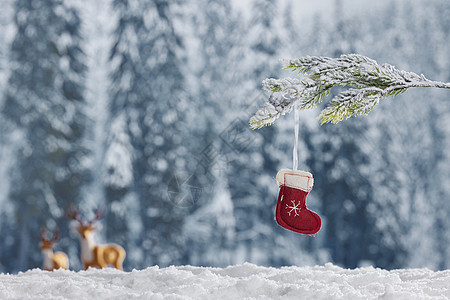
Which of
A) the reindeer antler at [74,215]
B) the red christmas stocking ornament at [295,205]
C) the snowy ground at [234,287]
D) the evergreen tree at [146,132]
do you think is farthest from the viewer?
the evergreen tree at [146,132]

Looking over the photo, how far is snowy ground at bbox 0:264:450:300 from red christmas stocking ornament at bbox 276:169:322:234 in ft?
0.94

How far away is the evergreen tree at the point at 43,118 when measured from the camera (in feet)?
33.2

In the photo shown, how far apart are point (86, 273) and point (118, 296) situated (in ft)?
3.95

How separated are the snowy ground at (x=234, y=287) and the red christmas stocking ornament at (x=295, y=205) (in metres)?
0.29

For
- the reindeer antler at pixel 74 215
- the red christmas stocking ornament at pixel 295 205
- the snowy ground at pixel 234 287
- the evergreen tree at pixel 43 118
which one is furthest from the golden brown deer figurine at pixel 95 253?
the evergreen tree at pixel 43 118

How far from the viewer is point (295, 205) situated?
329 cm

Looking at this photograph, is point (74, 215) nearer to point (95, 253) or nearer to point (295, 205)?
point (95, 253)

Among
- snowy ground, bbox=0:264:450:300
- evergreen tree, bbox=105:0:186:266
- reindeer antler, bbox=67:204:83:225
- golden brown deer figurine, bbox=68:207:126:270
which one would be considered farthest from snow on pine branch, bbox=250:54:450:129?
evergreen tree, bbox=105:0:186:266

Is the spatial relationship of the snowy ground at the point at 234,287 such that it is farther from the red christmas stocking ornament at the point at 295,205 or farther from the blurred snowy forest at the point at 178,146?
the blurred snowy forest at the point at 178,146

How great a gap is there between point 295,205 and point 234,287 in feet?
2.32

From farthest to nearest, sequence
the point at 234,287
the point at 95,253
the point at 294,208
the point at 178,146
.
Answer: the point at 178,146 → the point at 95,253 → the point at 294,208 → the point at 234,287

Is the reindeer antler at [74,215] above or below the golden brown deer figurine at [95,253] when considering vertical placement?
above

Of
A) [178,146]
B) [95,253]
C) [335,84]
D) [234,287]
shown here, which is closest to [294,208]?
[234,287]

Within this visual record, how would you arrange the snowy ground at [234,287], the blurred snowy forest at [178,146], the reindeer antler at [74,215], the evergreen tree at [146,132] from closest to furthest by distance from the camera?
the snowy ground at [234,287]
the reindeer antler at [74,215]
the evergreen tree at [146,132]
the blurred snowy forest at [178,146]
